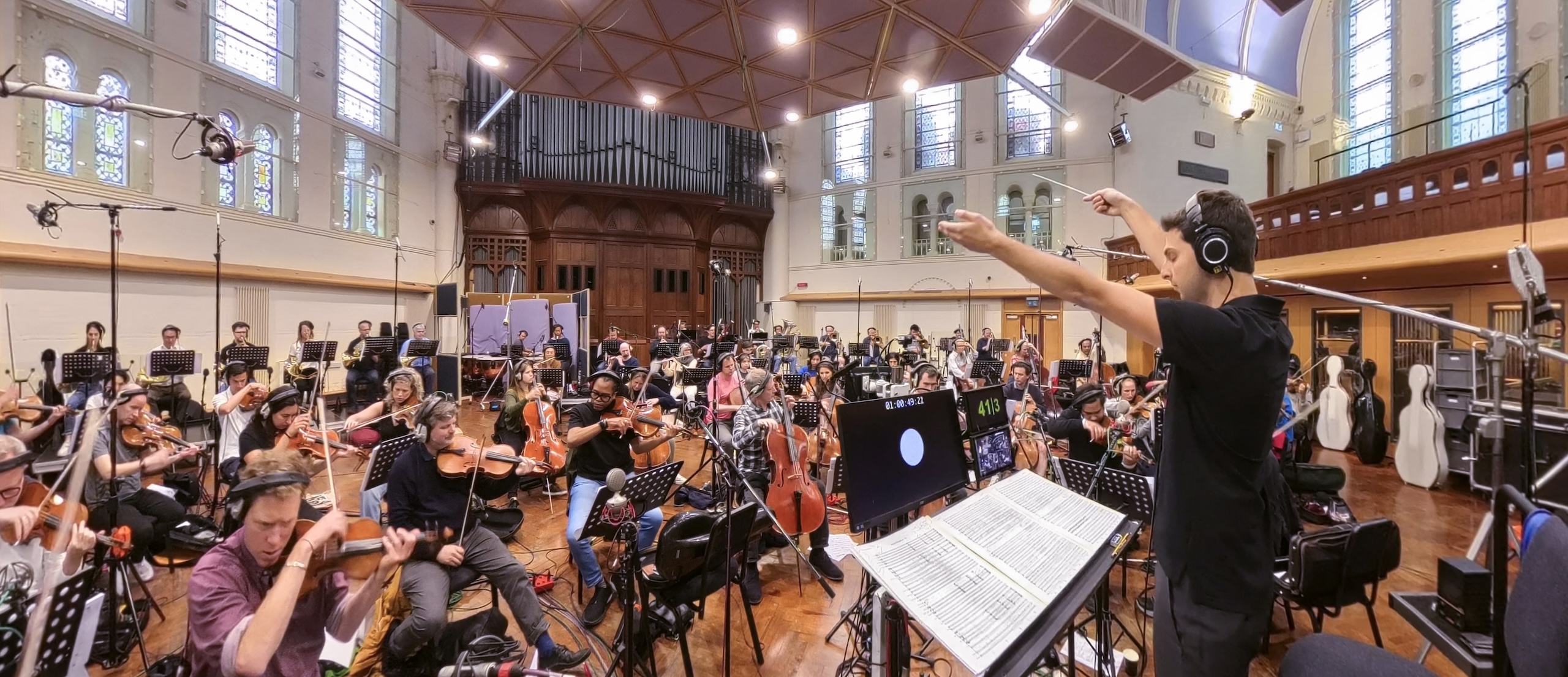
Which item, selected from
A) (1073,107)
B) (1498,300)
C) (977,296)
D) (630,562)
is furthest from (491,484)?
(1073,107)

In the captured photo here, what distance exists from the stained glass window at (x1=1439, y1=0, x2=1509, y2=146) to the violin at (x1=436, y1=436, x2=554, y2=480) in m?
15.7

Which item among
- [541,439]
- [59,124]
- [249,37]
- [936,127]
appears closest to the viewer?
[541,439]

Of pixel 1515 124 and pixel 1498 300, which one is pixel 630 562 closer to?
pixel 1498 300

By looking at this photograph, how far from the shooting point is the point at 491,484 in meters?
3.68

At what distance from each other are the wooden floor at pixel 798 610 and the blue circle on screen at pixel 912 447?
6.15 ft

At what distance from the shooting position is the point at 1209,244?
143cm

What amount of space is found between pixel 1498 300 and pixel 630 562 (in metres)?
11.2

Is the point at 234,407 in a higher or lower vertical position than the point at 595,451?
higher

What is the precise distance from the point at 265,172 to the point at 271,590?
→ 12.9m

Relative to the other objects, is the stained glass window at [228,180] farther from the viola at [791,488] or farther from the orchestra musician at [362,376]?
the viola at [791,488]

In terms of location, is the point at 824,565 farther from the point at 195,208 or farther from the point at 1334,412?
the point at 195,208

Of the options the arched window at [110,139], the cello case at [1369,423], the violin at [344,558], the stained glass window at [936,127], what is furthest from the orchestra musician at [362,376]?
the cello case at [1369,423]

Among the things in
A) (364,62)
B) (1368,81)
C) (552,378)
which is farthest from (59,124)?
(1368,81)

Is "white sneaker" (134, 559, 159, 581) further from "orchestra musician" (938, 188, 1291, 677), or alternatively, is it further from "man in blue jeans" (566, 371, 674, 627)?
"orchestra musician" (938, 188, 1291, 677)
